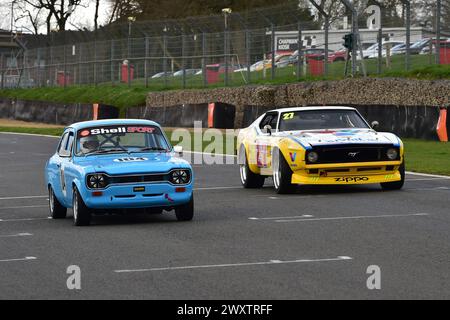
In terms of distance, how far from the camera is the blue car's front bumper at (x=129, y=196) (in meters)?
13.4

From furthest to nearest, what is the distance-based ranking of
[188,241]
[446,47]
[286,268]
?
[446,47] < [188,241] < [286,268]

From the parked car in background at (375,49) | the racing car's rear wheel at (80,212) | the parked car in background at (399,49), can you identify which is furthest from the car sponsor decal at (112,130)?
the parked car in background at (375,49)

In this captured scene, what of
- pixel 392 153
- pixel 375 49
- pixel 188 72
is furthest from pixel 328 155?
pixel 188 72

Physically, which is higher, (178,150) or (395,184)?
(178,150)

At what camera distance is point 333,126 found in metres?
18.1

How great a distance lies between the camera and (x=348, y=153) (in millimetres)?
16812

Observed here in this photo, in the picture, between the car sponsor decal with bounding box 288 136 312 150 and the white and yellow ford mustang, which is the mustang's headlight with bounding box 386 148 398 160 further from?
the car sponsor decal with bounding box 288 136 312 150

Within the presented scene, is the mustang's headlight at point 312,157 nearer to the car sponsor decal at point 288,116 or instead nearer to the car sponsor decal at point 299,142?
the car sponsor decal at point 299,142

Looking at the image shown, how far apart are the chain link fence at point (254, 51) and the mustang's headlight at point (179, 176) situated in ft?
67.3

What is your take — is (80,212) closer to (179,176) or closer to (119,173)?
(119,173)

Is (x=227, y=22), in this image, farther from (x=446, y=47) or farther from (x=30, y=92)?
(x=30, y=92)

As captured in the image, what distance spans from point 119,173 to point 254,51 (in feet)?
101
